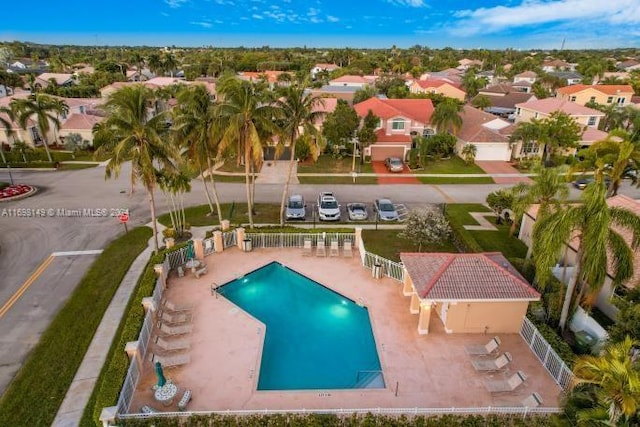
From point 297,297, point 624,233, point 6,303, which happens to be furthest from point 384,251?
point 6,303

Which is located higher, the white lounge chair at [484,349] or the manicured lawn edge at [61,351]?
the white lounge chair at [484,349]

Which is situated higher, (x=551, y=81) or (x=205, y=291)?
(x=551, y=81)

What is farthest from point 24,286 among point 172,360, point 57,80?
point 57,80

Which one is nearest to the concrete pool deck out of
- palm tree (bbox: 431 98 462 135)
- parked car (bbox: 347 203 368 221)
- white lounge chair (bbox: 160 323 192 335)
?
white lounge chair (bbox: 160 323 192 335)

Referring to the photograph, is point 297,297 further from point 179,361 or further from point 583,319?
point 583,319

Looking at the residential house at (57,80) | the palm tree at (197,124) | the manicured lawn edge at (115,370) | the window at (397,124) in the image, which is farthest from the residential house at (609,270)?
the residential house at (57,80)

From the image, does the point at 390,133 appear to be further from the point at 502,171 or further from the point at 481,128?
the point at 502,171

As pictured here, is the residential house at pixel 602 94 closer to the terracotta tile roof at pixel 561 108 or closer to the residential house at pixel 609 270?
the terracotta tile roof at pixel 561 108
